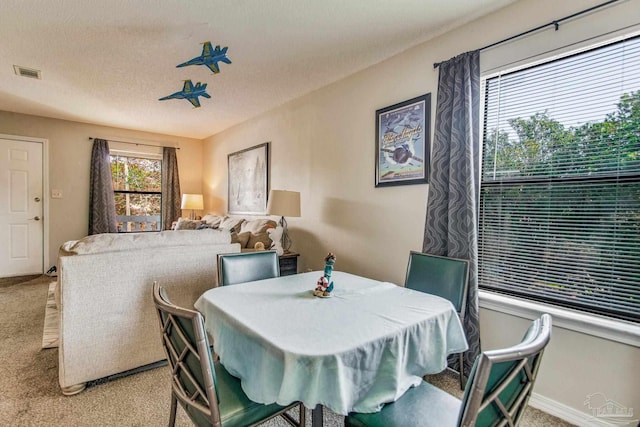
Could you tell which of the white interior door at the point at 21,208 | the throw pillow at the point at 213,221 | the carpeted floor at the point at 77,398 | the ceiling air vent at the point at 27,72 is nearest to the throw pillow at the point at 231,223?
the throw pillow at the point at 213,221

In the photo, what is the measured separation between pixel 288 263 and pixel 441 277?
1883mm

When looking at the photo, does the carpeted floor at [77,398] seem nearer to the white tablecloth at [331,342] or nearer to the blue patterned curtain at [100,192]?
the white tablecloth at [331,342]

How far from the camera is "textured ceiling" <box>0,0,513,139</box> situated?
2064 mm

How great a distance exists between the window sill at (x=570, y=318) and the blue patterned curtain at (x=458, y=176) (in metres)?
0.16

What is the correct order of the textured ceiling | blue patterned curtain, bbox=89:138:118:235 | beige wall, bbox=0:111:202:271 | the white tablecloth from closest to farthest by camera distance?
1. the white tablecloth
2. the textured ceiling
3. beige wall, bbox=0:111:202:271
4. blue patterned curtain, bbox=89:138:118:235

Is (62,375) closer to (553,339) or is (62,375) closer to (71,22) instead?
(71,22)

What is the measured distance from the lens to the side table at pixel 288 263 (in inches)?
134

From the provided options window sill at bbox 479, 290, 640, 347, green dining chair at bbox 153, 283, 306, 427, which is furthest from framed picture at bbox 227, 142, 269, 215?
green dining chair at bbox 153, 283, 306, 427

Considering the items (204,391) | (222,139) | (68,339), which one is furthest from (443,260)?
(222,139)

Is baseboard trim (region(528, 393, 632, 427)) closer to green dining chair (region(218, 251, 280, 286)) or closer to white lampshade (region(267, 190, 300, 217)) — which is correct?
green dining chair (region(218, 251, 280, 286))

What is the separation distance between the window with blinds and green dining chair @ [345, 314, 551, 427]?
3.56 ft

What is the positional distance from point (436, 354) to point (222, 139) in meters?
5.09

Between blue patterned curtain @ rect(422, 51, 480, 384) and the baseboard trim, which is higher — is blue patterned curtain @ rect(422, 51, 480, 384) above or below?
above

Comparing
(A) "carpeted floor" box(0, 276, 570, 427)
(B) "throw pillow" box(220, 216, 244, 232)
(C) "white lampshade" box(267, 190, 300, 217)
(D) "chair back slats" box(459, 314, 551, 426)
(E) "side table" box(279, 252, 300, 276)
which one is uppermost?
(C) "white lampshade" box(267, 190, 300, 217)
